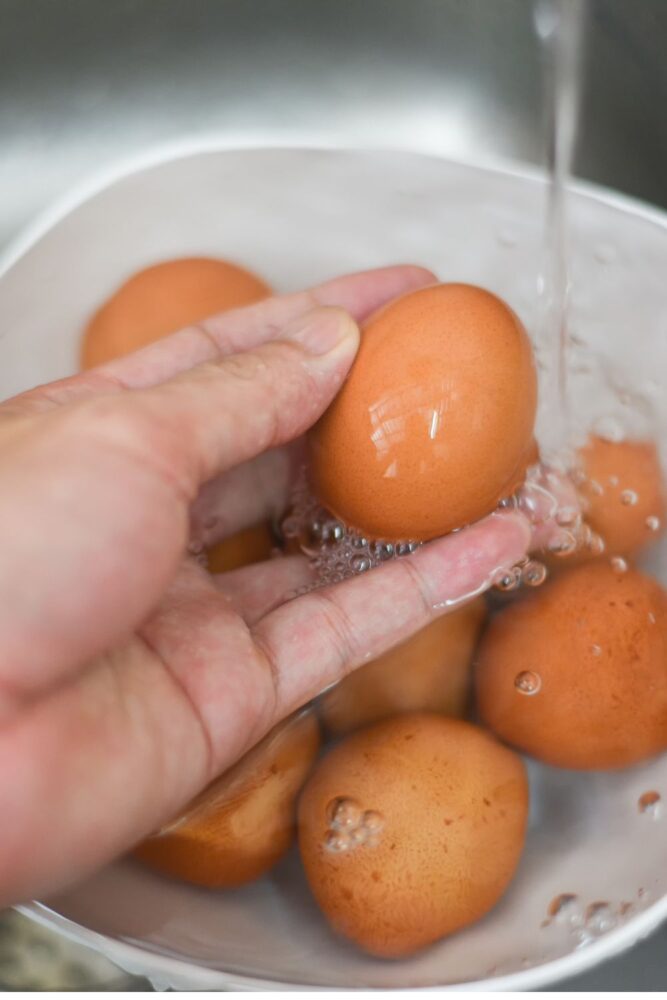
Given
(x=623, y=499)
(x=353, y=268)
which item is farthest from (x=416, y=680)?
(x=353, y=268)

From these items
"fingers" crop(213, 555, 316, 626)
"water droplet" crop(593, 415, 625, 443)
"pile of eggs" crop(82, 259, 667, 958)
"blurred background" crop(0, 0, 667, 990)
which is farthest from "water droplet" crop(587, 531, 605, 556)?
"blurred background" crop(0, 0, 667, 990)

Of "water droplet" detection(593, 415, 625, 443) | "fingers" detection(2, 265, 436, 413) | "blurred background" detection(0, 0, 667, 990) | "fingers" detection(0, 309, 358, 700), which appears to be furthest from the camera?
"blurred background" detection(0, 0, 667, 990)

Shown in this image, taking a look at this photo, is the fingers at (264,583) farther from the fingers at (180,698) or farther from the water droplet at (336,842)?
the water droplet at (336,842)

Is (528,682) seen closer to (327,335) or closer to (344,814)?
(344,814)

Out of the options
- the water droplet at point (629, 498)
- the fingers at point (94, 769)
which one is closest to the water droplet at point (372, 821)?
the fingers at point (94, 769)

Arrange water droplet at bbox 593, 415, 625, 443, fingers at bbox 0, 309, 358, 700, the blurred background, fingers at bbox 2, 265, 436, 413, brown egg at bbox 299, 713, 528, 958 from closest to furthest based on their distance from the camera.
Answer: fingers at bbox 0, 309, 358, 700, brown egg at bbox 299, 713, 528, 958, fingers at bbox 2, 265, 436, 413, water droplet at bbox 593, 415, 625, 443, the blurred background

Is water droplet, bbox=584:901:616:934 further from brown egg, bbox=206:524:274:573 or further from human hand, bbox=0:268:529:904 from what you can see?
brown egg, bbox=206:524:274:573

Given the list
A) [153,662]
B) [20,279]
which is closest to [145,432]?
[153,662]
